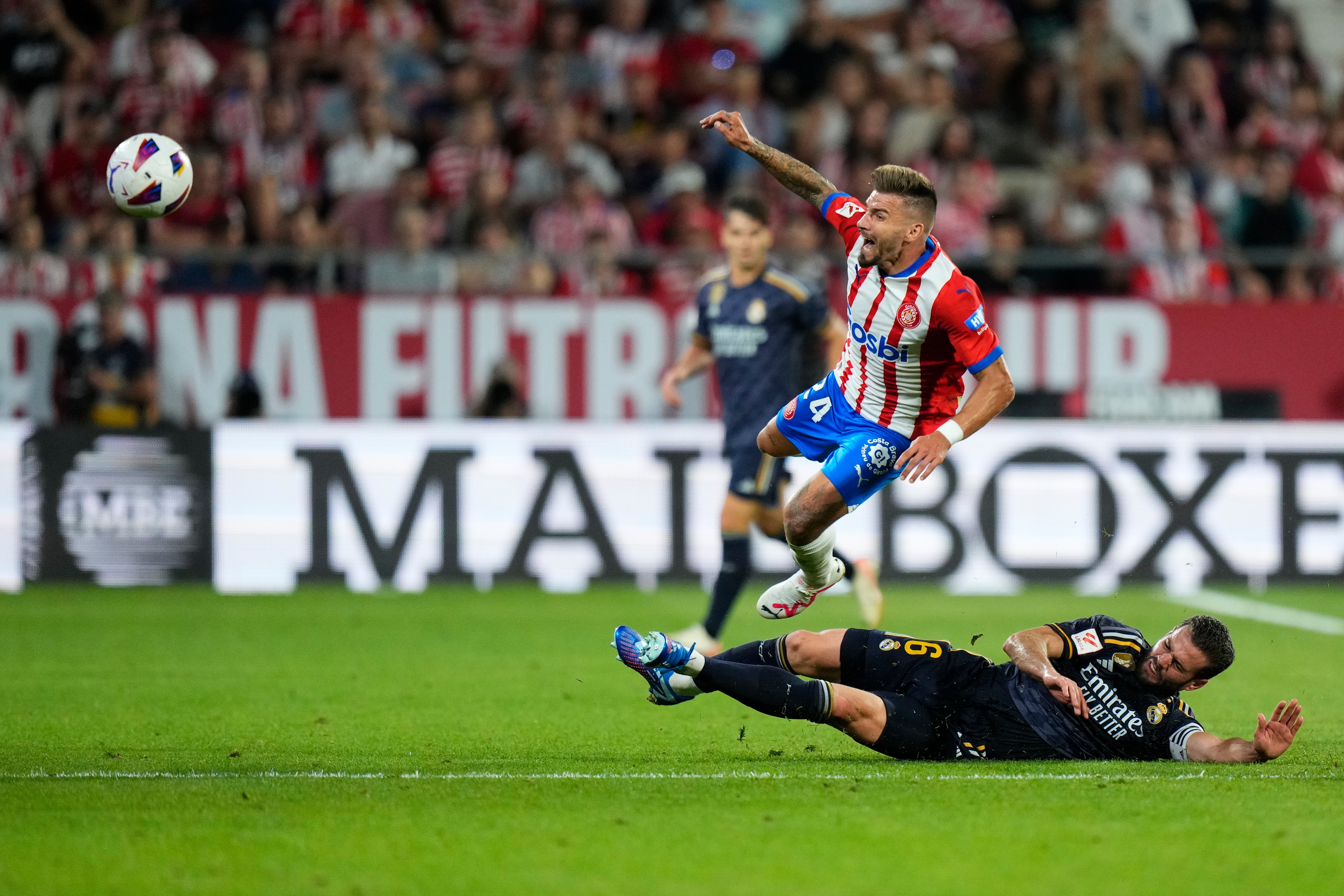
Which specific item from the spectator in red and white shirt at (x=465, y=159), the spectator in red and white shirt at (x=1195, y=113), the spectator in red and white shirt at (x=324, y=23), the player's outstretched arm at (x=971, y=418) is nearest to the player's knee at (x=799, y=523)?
the player's outstretched arm at (x=971, y=418)

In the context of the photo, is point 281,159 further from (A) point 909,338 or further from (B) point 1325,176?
(B) point 1325,176

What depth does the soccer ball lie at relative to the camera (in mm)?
8102

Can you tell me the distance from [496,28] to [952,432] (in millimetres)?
11917

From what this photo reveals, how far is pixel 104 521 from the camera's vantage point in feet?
44.5

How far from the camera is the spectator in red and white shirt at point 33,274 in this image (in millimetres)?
14469

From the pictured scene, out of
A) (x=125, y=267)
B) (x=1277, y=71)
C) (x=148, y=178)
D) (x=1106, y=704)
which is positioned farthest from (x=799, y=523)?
(x=1277, y=71)

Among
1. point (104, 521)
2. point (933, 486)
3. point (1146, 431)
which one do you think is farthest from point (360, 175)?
point (1146, 431)

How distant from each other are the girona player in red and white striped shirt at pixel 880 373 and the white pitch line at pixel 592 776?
65 centimetres

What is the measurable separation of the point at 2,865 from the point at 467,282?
34.2 feet

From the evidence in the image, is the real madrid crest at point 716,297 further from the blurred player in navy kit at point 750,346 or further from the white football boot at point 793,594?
the white football boot at point 793,594

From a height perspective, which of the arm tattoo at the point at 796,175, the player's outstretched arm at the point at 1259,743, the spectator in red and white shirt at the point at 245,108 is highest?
the spectator in red and white shirt at the point at 245,108

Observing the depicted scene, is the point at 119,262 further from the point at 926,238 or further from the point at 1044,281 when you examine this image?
the point at 926,238

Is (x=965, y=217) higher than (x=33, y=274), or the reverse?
(x=965, y=217)

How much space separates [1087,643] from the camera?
6543 millimetres
